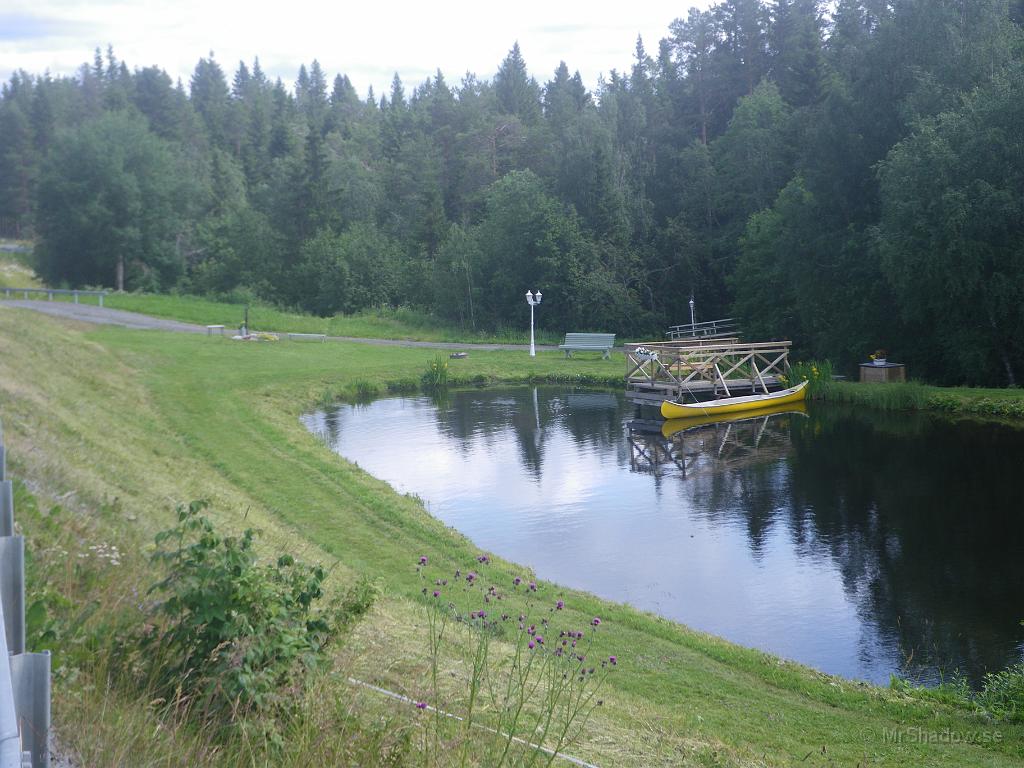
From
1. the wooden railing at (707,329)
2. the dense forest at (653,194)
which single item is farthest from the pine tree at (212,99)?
the wooden railing at (707,329)

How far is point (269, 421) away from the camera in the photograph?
21562 mm

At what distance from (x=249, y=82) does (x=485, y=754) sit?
12719 cm

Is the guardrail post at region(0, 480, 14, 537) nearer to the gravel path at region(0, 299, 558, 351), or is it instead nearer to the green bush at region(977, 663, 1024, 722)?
the green bush at region(977, 663, 1024, 722)

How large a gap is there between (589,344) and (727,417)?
10639 millimetres

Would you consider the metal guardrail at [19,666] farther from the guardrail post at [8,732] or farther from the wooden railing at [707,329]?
the wooden railing at [707,329]

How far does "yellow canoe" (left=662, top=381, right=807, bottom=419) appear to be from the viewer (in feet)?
81.7

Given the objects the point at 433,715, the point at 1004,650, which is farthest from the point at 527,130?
the point at 433,715

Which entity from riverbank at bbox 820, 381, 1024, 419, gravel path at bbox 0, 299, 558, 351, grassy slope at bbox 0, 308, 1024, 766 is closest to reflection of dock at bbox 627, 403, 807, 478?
riverbank at bbox 820, 381, 1024, 419

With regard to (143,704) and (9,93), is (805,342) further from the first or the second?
(9,93)

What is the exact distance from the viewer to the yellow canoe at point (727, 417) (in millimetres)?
24009

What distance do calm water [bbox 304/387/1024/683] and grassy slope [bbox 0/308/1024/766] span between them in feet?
3.82

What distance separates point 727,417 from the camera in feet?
83.5

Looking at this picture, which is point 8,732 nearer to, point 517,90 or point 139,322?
point 139,322

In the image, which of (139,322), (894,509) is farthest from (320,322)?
(894,509)
